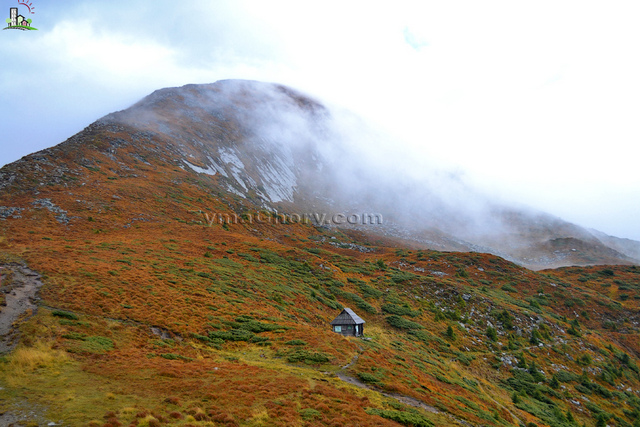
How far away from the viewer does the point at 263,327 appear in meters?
27.8

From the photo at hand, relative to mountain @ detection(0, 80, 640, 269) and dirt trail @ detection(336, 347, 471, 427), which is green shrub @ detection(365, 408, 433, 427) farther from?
mountain @ detection(0, 80, 640, 269)

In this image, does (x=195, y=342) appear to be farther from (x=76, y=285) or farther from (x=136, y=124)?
(x=136, y=124)

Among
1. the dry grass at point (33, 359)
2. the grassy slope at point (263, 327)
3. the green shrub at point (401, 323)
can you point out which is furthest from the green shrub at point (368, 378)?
the green shrub at point (401, 323)

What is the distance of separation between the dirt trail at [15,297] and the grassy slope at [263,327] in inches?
28.9

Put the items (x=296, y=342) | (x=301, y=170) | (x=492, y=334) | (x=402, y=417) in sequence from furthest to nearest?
→ (x=301, y=170) → (x=492, y=334) → (x=296, y=342) → (x=402, y=417)

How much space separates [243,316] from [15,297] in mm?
15317

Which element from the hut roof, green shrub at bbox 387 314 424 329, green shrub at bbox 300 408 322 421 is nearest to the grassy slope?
green shrub at bbox 300 408 322 421

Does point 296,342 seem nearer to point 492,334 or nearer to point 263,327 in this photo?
point 263,327

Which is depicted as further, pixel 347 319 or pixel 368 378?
pixel 347 319

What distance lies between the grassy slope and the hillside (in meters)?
0.18

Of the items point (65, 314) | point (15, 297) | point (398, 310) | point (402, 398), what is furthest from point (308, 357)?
point (398, 310)

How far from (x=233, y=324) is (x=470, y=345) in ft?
99.0

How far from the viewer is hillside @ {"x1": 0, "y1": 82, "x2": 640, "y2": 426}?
1559cm

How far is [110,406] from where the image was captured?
13133 millimetres
